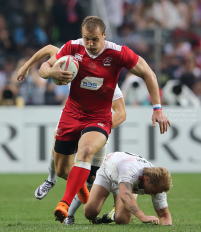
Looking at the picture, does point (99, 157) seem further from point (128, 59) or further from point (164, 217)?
point (128, 59)

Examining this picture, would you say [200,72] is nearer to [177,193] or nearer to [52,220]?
[177,193]

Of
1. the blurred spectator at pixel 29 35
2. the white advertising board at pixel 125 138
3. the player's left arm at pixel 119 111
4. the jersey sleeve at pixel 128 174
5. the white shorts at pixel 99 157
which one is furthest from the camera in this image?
the blurred spectator at pixel 29 35

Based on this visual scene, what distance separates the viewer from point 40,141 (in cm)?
1242

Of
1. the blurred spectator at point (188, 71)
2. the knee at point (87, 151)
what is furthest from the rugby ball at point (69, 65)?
the blurred spectator at point (188, 71)

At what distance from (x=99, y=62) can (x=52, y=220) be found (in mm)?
2194

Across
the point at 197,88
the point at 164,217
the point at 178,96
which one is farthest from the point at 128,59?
the point at 197,88

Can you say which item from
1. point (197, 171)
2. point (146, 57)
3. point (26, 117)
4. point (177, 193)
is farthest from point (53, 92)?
point (177, 193)

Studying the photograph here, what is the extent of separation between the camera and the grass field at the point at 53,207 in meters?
5.87

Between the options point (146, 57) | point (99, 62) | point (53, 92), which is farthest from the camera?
point (146, 57)

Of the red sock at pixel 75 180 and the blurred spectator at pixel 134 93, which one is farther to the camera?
the blurred spectator at pixel 134 93

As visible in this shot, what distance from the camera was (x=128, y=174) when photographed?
612 cm

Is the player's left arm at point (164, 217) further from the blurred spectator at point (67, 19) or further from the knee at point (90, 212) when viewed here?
the blurred spectator at point (67, 19)

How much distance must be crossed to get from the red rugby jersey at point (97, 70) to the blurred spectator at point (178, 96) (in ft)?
22.6

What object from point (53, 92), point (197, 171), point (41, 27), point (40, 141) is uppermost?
point (41, 27)
